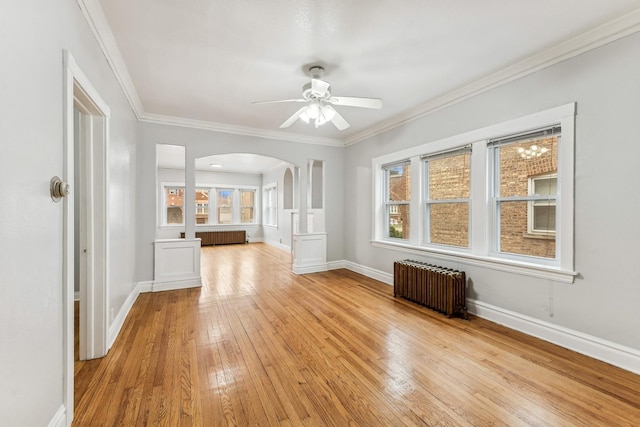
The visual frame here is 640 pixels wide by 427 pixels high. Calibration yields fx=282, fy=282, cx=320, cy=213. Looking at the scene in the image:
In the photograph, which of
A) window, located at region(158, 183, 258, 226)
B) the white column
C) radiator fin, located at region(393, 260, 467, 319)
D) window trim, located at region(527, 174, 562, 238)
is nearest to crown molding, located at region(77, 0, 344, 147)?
the white column

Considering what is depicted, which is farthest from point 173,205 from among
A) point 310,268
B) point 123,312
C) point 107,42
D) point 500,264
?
point 500,264

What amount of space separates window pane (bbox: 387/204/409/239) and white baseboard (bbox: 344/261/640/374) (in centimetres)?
151

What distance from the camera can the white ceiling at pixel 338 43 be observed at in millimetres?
2084

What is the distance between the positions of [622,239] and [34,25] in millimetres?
3983

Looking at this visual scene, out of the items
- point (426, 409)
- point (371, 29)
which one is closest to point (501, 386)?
point (426, 409)

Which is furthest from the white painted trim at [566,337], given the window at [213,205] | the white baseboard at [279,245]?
the window at [213,205]

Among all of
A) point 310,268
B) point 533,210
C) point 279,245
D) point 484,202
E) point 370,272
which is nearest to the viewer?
point 533,210

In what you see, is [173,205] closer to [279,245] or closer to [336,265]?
[279,245]

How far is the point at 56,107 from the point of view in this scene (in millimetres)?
1507

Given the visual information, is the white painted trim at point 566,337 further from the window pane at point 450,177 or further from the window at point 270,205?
the window at point 270,205

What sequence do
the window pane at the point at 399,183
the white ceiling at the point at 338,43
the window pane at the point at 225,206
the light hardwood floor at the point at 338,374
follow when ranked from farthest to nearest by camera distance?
the window pane at the point at 225,206
the window pane at the point at 399,183
the white ceiling at the point at 338,43
the light hardwood floor at the point at 338,374

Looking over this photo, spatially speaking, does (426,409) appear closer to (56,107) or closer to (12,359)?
(12,359)

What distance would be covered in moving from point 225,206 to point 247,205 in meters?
0.81

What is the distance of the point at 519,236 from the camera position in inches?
121
